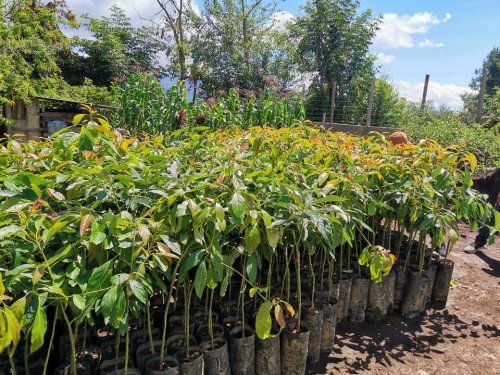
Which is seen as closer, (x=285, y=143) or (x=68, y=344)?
(x=68, y=344)

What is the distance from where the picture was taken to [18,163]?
72.1 inches

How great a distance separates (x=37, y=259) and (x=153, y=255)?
1.42ft

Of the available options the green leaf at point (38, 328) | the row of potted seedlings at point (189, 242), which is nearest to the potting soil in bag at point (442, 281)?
the row of potted seedlings at point (189, 242)

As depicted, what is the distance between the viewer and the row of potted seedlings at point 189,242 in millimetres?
1304

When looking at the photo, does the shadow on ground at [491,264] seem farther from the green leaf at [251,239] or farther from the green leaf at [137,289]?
the green leaf at [137,289]

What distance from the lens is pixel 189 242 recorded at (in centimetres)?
154

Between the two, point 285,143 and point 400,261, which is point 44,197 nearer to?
point 285,143

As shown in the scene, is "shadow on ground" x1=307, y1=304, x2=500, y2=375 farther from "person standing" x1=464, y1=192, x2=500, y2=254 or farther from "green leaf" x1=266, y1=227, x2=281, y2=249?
"person standing" x1=464, y1=192, x2=500, y2=254

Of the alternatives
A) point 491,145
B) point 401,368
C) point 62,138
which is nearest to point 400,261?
point 401,368

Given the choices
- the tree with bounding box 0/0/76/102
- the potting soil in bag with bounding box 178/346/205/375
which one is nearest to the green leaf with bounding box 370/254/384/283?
the potting soil in bag with bounding box 178/346/205/375

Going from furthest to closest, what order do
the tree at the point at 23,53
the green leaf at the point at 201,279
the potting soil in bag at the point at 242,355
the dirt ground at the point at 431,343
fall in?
the tree at the point at 23,53
the dirt ground at the point at 431,343
the potting soil in bag at the point at 242,355
the green leaf at the point at 201,279

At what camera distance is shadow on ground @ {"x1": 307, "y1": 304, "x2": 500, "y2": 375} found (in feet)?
7.38

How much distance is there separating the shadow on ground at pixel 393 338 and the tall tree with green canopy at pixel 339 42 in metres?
11.4

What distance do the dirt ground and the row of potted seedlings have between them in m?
0.11
